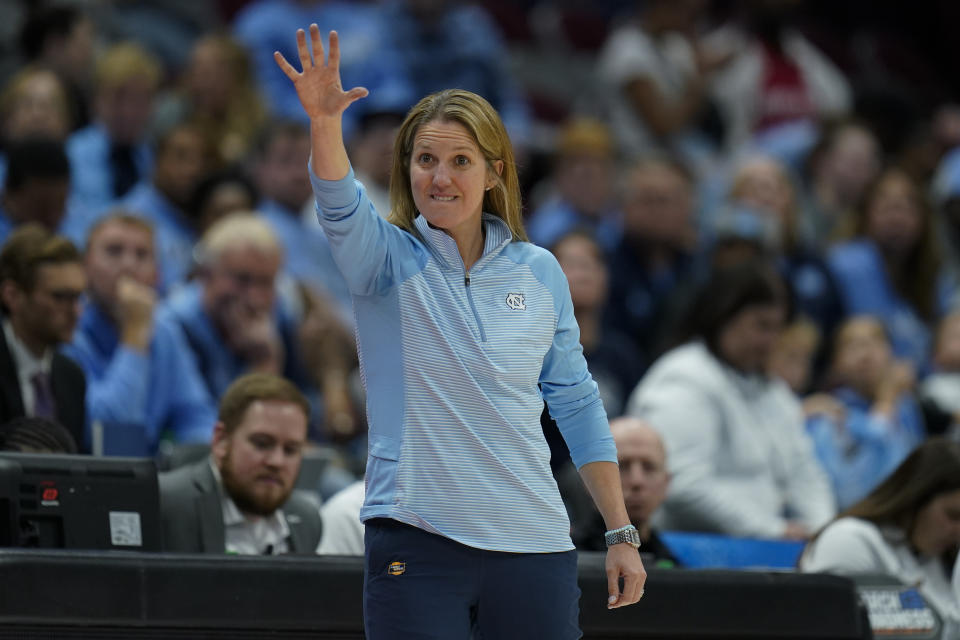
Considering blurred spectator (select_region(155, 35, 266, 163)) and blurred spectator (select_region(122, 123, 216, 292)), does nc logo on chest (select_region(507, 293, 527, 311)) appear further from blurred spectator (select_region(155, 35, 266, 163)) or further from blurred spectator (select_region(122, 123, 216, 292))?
blurred spectator (select_region(155, 35, 266, 163))

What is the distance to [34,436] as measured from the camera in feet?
14.4

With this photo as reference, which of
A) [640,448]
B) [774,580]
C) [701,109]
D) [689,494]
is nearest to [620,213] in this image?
[701,109]

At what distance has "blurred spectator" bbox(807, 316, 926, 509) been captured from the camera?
6848mm

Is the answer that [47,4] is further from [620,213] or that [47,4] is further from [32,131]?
[620,213]

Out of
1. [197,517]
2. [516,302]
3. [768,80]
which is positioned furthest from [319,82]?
[768,80]

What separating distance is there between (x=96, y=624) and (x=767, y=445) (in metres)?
3.23

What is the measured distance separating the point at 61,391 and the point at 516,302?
2.61 metres

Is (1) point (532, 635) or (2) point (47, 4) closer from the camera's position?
(1) point (532, 635)

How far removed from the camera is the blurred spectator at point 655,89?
9859mm

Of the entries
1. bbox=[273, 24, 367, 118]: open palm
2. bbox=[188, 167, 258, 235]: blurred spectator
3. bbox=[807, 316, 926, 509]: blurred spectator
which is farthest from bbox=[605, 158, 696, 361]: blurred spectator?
bbox=[273, 24, 367, 118]: open palm

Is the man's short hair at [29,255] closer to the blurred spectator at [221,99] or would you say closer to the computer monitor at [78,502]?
the computer monitor at [78,502]

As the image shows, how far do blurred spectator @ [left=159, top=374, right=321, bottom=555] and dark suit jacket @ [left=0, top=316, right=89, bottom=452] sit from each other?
548 mm

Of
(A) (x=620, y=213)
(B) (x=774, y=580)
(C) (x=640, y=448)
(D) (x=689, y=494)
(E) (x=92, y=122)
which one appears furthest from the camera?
(A) (x=620, y=213)

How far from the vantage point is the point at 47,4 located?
26.6ft
